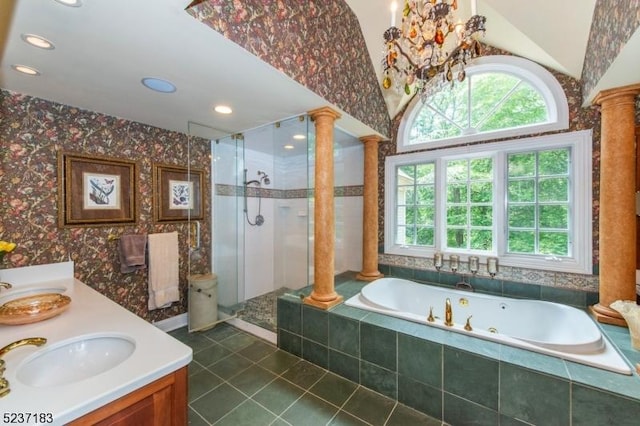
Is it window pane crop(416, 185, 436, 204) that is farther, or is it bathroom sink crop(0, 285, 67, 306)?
window pane crop(416, 185, 436, 204)

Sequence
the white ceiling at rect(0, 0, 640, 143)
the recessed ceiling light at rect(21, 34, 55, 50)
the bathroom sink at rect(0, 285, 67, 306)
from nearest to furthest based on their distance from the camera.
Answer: the white ceiling at rect(0, 0, 640, 143) < the recessed ceiling light at rect(21, 34, 55, 50) < the bathroom sink at rect(0, 285, 67, 306)

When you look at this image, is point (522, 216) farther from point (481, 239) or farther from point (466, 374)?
point (466, 374)

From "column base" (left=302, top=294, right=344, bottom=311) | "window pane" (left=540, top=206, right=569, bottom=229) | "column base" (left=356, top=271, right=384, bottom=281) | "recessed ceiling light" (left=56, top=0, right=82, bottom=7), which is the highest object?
"recessed ceiling light" (left=56, top=0, right=82, bottom=7)

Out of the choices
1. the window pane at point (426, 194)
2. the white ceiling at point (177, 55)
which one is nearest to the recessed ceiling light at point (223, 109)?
the white ceiling at point (177, 55)

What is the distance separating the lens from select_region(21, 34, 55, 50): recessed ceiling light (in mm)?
1293

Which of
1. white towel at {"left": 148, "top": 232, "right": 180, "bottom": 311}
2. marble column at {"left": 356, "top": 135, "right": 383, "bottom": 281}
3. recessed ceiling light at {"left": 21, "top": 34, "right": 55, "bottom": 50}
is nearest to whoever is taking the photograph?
recessed ceiling light at {"left": 21, "top": 34, "right": 55, "bottom": 50}

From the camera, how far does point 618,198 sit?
6.18 ft

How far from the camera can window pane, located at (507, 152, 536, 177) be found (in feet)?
8.23

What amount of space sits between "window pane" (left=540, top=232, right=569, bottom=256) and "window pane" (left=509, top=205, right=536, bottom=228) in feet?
0.47

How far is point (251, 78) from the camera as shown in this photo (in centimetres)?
172

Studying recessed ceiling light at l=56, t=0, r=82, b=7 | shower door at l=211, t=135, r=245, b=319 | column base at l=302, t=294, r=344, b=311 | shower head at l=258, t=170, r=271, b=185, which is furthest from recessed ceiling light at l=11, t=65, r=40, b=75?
column base at l=302, t=294, r=344, b=311

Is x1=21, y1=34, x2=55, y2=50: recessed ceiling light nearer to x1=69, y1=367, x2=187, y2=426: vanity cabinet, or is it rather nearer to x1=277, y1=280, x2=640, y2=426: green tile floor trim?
x1=69, y1=367, x2=187, y2=426: vanity cabinet

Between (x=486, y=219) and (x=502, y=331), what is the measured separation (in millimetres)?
1102

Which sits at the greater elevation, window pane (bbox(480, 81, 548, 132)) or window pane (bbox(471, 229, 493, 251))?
window pane (bbox(480, 81, 548, 132))
